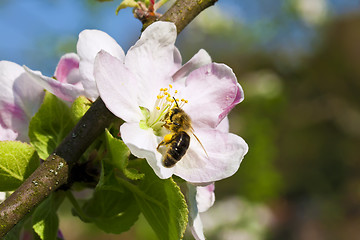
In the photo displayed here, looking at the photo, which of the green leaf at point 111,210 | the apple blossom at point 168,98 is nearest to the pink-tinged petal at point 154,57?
the apple blossom at point 168,98

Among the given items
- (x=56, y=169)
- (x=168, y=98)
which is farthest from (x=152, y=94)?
(x=56, y=169)

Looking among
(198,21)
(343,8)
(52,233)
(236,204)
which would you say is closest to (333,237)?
(236,204)

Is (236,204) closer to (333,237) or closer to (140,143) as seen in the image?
(333,237)

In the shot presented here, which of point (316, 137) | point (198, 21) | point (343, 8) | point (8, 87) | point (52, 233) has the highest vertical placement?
point (8, 87)

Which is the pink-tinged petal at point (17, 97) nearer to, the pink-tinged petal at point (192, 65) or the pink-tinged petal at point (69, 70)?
the pink-tinged petal at point (69, 70)

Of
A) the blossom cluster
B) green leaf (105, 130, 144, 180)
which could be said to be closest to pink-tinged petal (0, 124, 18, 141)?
the blossom cluster
